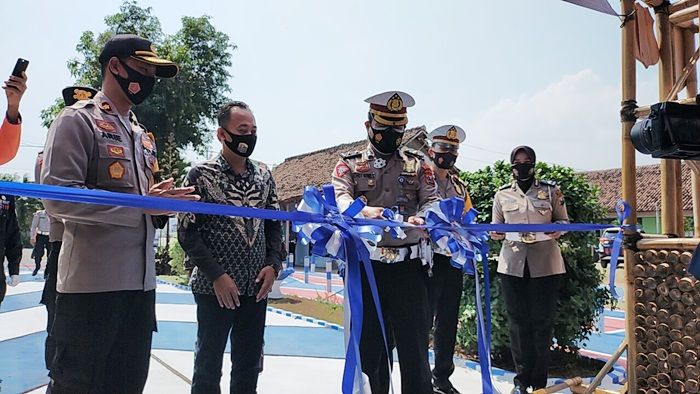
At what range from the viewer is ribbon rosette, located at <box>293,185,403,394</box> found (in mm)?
2101

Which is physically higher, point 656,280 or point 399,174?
point 399,174

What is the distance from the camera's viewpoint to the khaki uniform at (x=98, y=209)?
1905 millimetres

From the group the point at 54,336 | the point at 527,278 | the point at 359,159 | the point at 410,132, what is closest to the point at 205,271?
the point at 54,336

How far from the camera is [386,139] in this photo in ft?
9.09

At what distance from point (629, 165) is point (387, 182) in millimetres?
1737

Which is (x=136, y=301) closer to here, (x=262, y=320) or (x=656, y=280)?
(x=262, y=320)

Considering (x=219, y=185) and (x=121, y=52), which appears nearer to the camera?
(x=121, y=52)

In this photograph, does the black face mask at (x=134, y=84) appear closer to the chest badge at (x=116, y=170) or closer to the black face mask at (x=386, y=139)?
the chest badge at (x=116, y=170)

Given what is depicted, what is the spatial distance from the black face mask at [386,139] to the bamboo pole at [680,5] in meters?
2.09

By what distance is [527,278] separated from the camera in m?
3.98

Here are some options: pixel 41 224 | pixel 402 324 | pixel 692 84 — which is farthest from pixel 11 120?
pixel 41 224

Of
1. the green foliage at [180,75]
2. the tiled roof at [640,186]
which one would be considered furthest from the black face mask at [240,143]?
the tiled roof at [640,186]

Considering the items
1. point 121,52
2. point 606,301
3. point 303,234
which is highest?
point 121,52

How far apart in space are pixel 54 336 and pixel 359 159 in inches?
63.5
